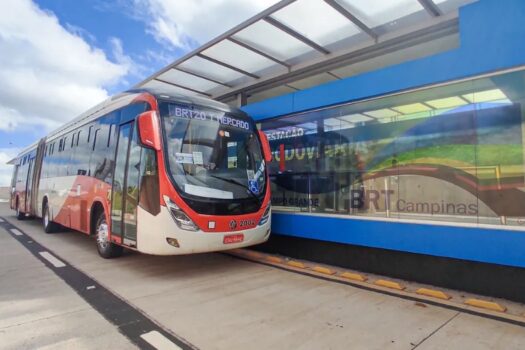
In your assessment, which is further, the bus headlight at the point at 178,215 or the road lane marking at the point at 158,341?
the bus headlight at the point at 178,215

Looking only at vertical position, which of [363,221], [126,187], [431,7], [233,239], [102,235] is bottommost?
[102,235]

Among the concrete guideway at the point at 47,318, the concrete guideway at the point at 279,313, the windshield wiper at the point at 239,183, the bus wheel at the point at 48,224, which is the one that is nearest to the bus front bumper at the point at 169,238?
the concrete guideway at the point at 279,313

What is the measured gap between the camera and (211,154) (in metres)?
5.60

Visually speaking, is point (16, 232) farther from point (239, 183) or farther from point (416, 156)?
point (416, 156)

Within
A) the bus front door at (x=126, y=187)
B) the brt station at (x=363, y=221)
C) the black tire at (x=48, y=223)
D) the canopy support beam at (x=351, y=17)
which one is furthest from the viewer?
the black tire at (x=48, y=223)

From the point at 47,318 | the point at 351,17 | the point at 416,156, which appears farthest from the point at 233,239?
the point at 351,17

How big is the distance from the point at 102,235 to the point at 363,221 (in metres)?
5.00

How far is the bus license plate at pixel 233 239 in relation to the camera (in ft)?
17.6

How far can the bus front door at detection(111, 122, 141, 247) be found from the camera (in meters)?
5.53

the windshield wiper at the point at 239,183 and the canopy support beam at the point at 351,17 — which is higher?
the canopy support beam at the point at 351,17

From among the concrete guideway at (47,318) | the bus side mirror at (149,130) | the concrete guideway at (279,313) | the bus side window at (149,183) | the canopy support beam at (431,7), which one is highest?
the canopy support beam at (431,7)

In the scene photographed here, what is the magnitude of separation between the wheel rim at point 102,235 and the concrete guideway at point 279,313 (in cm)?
69

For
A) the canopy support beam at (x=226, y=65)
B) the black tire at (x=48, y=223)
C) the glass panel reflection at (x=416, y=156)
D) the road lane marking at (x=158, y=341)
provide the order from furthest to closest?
1. the black tire at (x=48, y=223)
2. the canopy support beam at (x=226, y=65)
3. the glass panel reflection at (x=416, y=156)
4. the road lane marking at (x=158, y=341)

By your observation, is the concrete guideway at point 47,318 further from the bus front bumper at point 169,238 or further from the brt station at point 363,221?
the bus front bumper at point 169,238
